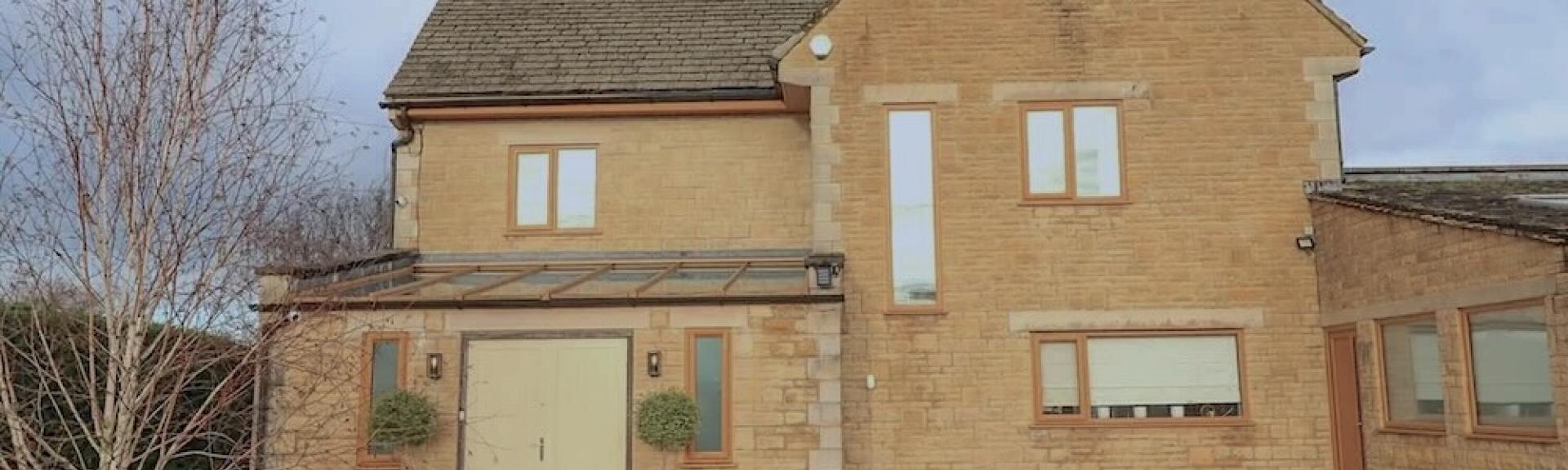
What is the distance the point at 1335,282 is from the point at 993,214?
11.3 feet

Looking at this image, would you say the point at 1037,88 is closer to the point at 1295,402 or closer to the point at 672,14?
the point at 1295,402

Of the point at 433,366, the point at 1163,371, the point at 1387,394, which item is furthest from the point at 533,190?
the point at 1387,394

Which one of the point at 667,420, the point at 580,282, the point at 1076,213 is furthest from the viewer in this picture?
the point at 1076,213

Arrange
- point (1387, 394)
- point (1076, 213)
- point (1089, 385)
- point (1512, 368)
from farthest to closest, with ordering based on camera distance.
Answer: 1. point (1076, 213)
2. point (1089, 385)
3. point (1387, 394)
4. point (1512, 368)

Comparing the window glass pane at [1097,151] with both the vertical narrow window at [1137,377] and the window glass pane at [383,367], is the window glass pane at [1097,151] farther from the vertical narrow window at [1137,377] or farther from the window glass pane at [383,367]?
the window glass pane at [383,367]

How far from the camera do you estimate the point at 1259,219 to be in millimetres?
12508

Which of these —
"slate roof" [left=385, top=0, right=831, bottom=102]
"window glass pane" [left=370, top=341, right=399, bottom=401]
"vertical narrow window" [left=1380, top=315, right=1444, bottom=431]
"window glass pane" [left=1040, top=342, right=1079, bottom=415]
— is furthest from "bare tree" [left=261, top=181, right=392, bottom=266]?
"vertical narrow window" [left=1380, top=315, right=1444, bottom=431]

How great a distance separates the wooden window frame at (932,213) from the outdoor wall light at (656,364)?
8.03ft

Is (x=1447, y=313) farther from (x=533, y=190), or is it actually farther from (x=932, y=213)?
(x=533, y=190)

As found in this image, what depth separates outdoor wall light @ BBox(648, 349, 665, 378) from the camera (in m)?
11.6

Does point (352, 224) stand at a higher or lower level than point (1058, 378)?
higher

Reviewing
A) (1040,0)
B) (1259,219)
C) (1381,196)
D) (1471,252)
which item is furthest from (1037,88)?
(1471,252)

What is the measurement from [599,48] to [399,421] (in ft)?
18.7

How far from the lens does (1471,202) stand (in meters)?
10.3
